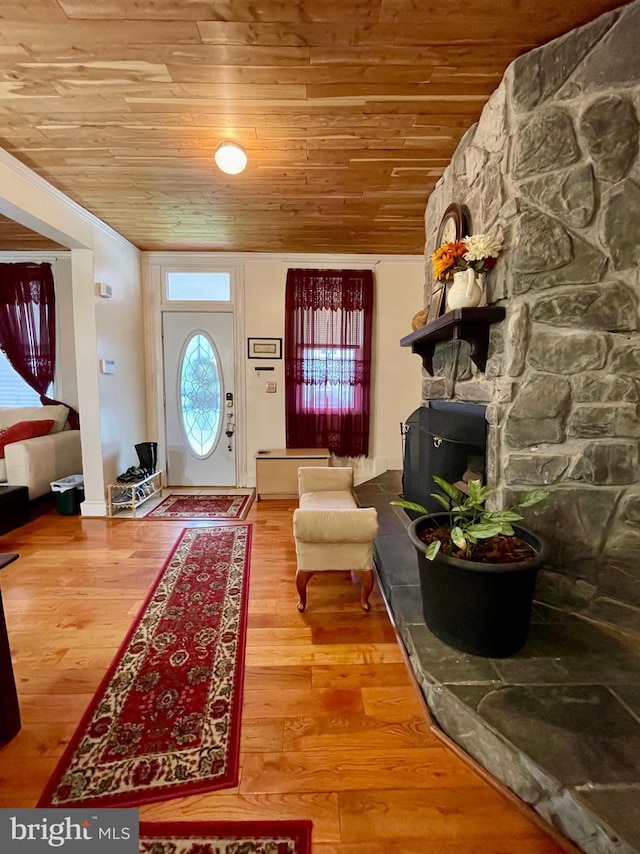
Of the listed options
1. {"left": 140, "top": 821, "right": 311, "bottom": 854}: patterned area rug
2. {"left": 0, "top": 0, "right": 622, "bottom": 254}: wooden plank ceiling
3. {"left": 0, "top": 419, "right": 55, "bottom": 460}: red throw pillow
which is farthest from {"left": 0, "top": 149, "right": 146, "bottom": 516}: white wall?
{"left": 140, "top": 821, "right": 311, "bottom": 854}: patterned area rug

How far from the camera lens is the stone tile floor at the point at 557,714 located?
38.2 inches

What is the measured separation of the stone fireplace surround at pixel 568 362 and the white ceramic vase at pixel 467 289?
80mm

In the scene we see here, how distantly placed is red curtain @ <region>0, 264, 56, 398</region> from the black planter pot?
4277 millimetres

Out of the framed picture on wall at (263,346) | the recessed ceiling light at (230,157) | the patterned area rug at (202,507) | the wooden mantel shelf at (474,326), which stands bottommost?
the patterned area rug at (202,507)

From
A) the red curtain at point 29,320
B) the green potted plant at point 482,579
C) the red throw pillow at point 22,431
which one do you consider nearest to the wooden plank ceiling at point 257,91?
the red curtain at point 29,320

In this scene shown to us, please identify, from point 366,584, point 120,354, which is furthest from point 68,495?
point 366,584

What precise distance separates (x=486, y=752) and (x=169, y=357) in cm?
412

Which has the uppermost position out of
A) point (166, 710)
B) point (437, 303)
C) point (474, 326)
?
point (437, 303)

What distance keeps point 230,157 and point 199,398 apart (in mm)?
2550

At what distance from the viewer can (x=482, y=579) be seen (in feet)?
4.44

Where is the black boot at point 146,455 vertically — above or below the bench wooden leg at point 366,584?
above

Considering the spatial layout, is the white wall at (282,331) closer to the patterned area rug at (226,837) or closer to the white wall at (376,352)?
the white wall at (376,352)

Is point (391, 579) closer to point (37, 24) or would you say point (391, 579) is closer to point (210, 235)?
point (37, 24)

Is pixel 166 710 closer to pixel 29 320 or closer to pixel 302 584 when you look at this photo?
pixel 302 584
